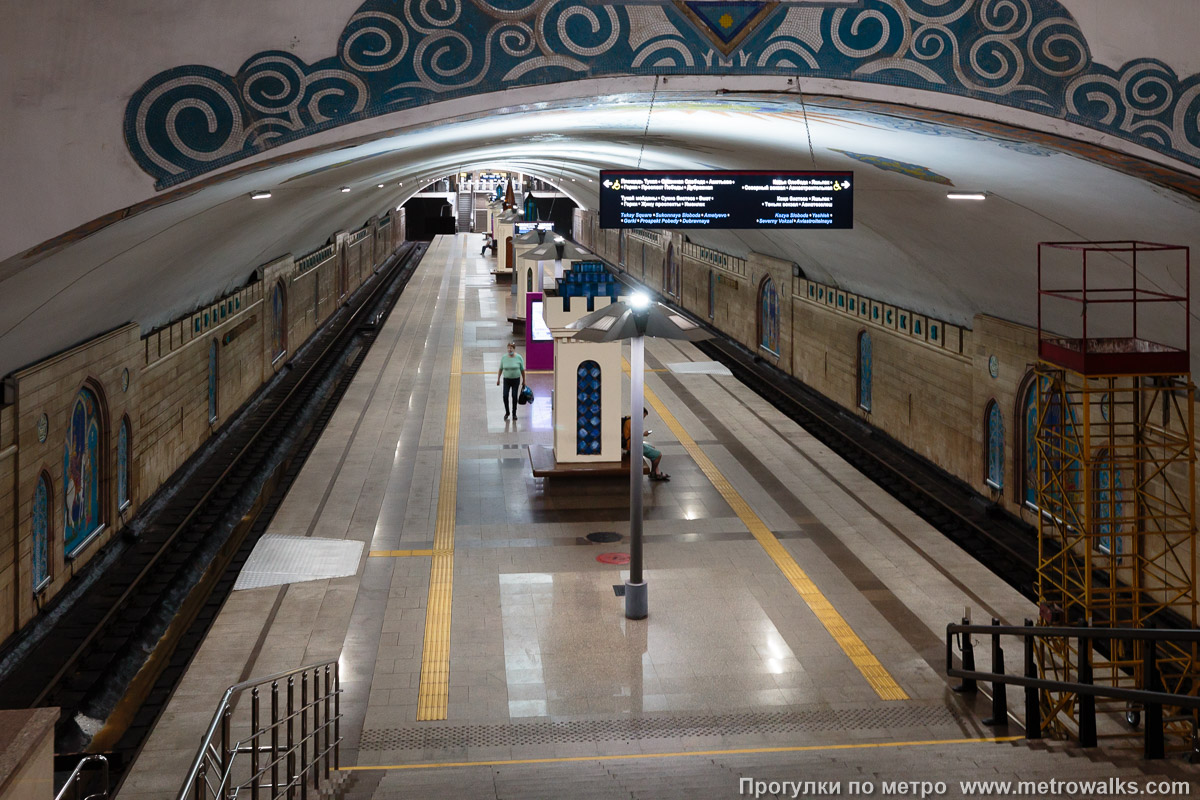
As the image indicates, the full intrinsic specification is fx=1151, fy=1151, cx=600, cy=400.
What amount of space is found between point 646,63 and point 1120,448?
559 cm

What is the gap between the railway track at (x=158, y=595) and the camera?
859cm

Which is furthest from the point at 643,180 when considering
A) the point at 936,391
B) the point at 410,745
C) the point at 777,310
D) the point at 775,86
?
the point at 777,310

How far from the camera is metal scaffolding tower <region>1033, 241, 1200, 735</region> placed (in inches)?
308

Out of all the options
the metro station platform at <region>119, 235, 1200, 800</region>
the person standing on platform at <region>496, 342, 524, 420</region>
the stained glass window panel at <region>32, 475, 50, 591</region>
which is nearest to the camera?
the metro station platform at <region>119, 235, 1200, 800</region>

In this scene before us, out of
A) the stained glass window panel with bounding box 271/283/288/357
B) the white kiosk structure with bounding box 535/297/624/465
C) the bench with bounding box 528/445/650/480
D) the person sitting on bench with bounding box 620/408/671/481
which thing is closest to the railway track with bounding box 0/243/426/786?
the stained glass window panel with bounding box 271/283/288/357

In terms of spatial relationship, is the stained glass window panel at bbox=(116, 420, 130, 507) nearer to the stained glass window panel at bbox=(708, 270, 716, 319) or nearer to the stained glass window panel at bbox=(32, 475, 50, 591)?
the stained glass window panel at bbox=(32, 475, 50, 591)

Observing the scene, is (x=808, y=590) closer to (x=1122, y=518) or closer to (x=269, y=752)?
(x=1122, y=518)

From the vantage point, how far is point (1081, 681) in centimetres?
732

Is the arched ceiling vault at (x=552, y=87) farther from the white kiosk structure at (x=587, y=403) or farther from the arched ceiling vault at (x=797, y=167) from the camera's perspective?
the white kiosk structure at (x=587, y=403)

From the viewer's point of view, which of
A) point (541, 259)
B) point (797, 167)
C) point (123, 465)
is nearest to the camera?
point (797, 167)

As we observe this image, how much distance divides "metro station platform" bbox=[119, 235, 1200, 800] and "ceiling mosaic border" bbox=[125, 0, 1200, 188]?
369 cm

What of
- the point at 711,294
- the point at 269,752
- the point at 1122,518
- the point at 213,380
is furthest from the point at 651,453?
the point at 711,294

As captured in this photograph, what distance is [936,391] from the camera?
15.0m

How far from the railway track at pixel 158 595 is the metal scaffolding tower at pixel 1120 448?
20.8 feet
